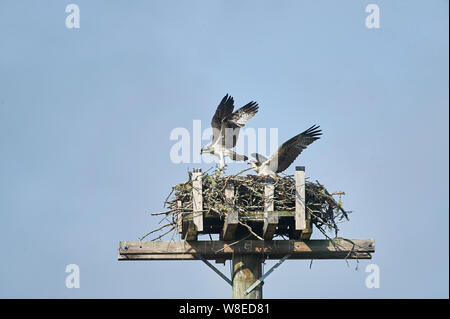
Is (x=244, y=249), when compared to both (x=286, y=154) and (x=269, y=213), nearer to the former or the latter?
(x=269, y=213)

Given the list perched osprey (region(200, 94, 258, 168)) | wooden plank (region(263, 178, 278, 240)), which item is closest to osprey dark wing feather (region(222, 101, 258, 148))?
perched osprey (region(200, 94, 258, 168))

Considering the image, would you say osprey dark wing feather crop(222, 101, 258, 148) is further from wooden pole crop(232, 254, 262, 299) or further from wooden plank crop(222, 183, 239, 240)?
wooden pole crop(232, 254, 262, 299)

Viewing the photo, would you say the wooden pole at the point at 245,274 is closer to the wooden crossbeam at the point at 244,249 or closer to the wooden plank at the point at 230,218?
the wooden crossbeam at the point at 244,249

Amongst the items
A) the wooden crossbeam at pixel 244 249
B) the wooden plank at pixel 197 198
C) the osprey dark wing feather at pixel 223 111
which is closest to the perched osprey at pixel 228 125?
the osprey dark wing feather at pixel 223 111

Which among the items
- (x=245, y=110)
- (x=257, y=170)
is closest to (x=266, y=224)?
(x=257, y=170)

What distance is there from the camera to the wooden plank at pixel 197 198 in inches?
443

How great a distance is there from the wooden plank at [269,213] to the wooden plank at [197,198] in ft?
2.50

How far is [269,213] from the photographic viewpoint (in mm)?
11078

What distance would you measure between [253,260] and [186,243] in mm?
827

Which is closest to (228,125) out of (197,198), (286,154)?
(286,154)

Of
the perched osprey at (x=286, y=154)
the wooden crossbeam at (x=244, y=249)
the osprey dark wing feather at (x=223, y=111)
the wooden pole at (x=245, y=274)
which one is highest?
the osprey dark wing feather at (x=223, y=111)

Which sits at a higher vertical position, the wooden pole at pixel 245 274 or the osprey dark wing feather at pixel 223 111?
the osprey dark wing feather at pixel 223 111
